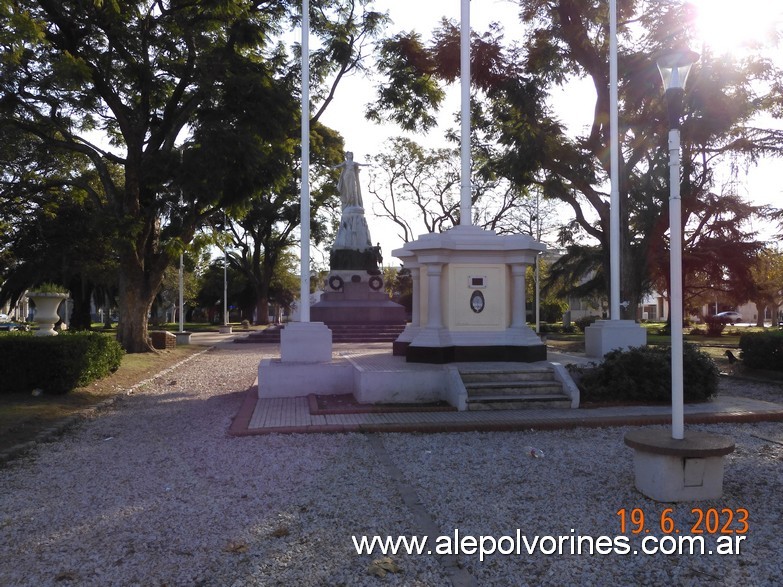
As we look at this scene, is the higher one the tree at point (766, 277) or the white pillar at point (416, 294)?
the tree at point (766, 277)

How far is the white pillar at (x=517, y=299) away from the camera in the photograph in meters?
11.1

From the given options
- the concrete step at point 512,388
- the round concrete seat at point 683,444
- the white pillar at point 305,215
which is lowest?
the concrete step at point 512,388

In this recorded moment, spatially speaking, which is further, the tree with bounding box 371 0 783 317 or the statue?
the statue

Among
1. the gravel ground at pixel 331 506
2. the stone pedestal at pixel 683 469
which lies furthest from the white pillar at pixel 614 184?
the stone pedestal at pixel 683 469

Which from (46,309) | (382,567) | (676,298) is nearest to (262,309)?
(46,309)

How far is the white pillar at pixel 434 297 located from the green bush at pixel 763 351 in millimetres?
7848

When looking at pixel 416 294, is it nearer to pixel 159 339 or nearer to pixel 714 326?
pixel 159 339

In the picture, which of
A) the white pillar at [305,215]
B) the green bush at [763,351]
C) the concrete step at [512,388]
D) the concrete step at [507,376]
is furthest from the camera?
the green bush at [763,351]

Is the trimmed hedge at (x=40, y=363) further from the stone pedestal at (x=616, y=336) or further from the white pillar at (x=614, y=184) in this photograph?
the white pillar at (x=614, y=184)

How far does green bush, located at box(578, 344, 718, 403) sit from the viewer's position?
31.7ft

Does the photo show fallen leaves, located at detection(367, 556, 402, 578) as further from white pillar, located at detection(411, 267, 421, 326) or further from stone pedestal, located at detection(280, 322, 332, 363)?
white pillar, located at detection(411, 267, 421, 326)

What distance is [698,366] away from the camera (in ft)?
32.3

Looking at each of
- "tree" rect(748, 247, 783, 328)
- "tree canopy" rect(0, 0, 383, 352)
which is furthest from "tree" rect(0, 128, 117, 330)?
"tree" rect(748, 247, 783, 328)

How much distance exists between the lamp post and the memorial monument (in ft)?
69.1
